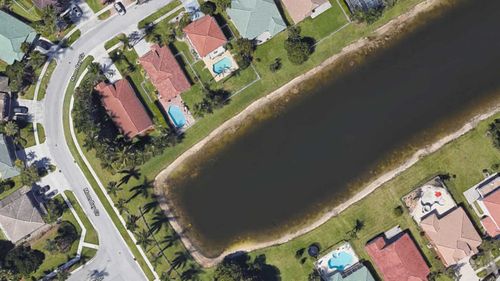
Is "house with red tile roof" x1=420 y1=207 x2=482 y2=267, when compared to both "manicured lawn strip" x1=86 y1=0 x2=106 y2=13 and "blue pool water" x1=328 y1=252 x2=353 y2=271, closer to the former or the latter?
"blue pool water" x1=328 y1=252 x2=353 y2=271

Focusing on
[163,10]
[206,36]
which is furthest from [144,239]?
[163,10]

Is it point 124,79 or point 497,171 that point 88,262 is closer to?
point 124,79

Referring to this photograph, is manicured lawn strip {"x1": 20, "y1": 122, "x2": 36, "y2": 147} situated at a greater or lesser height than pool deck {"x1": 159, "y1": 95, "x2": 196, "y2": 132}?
greater

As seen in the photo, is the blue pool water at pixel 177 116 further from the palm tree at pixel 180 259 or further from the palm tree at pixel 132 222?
the palm tree at pixel 180 259

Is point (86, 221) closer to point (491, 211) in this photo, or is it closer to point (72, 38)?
point (72, 38)

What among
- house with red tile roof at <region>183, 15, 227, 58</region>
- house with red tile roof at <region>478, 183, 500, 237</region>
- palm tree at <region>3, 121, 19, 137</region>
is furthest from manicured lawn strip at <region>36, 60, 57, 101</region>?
house with red tile roof at <region>478, 183, 500, 237</region>
